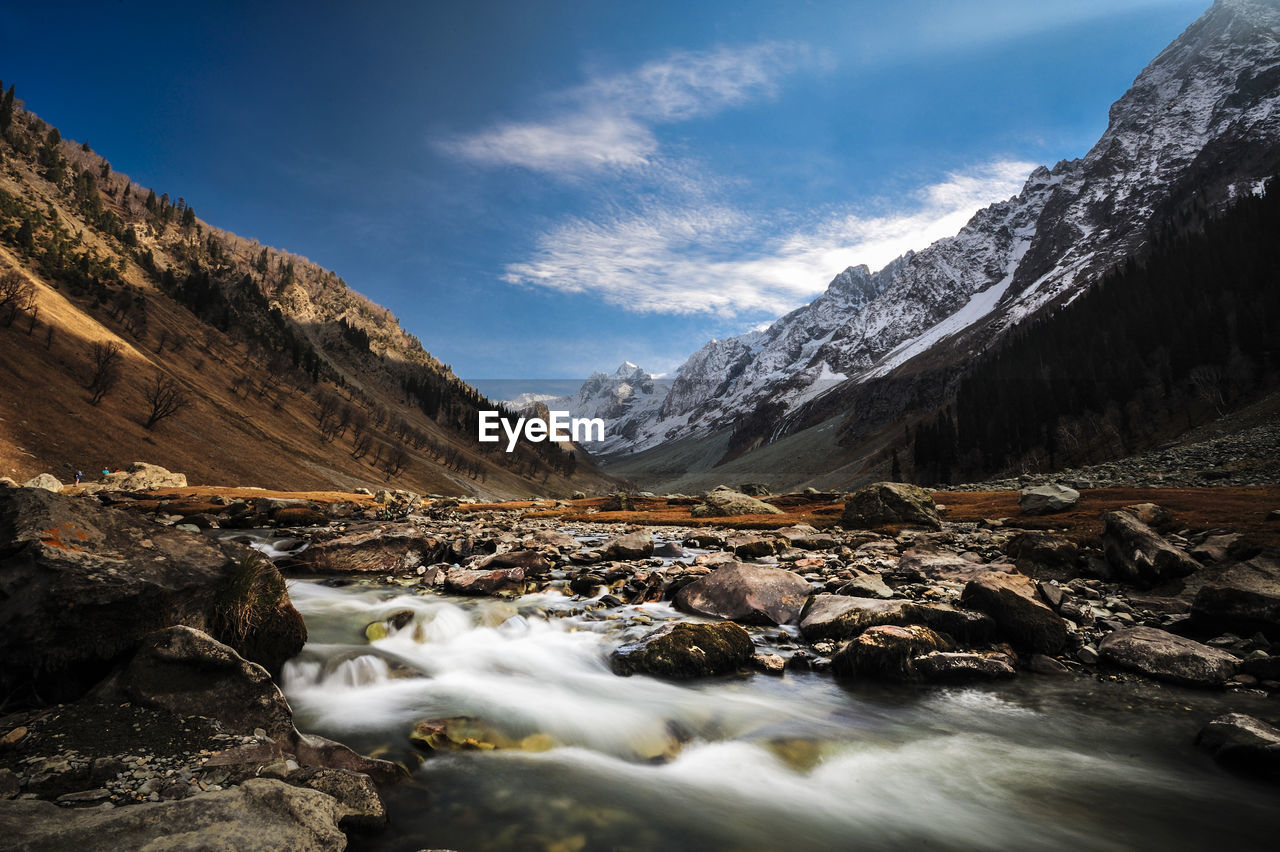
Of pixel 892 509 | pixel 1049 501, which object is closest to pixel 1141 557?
pixel 1049 501

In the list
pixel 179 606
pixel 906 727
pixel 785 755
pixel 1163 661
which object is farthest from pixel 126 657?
pixel 1163 661

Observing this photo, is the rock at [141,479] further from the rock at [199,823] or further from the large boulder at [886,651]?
the large boulder at [886,651]

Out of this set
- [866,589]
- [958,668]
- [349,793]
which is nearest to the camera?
[349,793]

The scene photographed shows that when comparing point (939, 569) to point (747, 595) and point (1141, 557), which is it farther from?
point (747, 595)

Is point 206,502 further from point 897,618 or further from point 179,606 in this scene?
point 897,618

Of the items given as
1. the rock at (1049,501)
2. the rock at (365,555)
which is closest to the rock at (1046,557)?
the rock at (1049,501)

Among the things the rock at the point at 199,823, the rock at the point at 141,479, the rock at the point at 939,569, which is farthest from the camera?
the rock at the point at 141,479

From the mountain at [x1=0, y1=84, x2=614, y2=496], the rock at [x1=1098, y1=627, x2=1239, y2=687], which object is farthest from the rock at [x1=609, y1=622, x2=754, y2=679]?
the mountain at [x1=0, y1=84, x2=614, y2=496]
